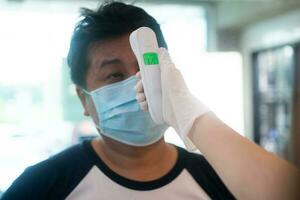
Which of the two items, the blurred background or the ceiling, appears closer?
the blurred background

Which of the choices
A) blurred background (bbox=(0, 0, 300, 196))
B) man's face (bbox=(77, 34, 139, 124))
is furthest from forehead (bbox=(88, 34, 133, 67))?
blurred background (bbox=(0, 0, 300, 196))

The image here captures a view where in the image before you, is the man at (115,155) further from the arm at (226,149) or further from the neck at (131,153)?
the arm at (226,149)

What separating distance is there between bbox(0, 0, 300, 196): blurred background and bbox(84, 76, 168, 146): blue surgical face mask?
102cm

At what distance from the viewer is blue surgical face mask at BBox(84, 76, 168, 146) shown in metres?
0.95

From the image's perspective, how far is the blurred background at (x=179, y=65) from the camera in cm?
244

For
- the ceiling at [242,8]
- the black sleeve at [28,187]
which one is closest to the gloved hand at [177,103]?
the black sleeve at [28,187]

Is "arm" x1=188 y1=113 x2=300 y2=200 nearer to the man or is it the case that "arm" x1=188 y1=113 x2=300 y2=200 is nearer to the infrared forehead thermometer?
the infrared forehead thermometer

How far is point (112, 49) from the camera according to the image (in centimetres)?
94

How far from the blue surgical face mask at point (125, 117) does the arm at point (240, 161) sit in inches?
15.2

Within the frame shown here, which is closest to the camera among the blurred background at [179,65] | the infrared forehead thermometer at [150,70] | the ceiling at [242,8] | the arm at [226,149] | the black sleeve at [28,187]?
the arm at [226,149]

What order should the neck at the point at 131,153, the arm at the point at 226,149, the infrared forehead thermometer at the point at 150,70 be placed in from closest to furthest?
the arm at the point at 226,149 < the infrared forehead thermometer at the point at 150,70 < the neck at the point at 131,153

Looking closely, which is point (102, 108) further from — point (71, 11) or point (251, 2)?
point (251, 2)

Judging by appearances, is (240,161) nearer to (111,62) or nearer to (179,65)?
(111,62)

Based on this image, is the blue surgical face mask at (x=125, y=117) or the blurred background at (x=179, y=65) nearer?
the blue surgical face mask at (x=125, y=117)
